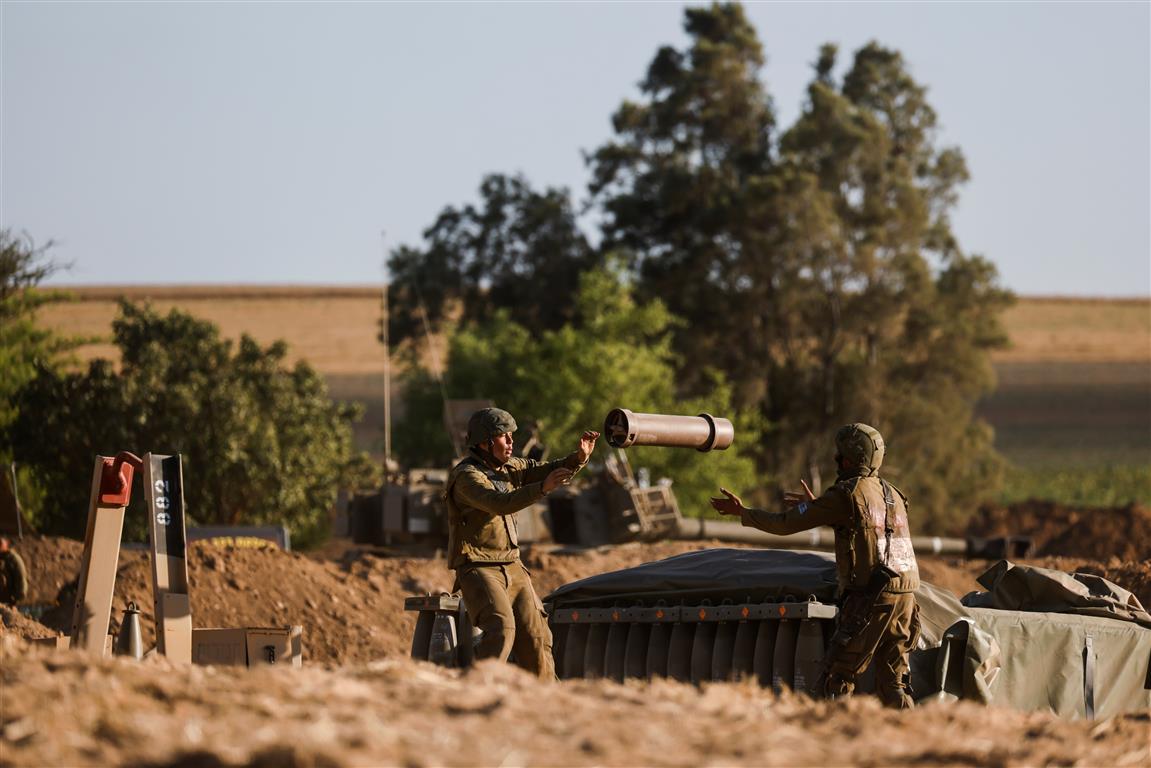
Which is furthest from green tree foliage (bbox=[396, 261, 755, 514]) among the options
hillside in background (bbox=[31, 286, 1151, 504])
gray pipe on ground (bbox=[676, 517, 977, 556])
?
gray pipe on ground (bbox=[676, 517, 977, 556])

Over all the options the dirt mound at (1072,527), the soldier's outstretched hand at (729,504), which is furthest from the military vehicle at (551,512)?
the dirt mound at (1072,527)

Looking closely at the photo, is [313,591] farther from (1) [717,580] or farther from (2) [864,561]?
(2) [864,561]

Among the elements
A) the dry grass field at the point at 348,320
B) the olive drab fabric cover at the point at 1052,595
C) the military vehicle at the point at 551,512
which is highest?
the dry grass field at the point at 348,320

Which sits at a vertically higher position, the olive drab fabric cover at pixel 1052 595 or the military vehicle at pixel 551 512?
the olive drab fabric cover at pixel 1052 595

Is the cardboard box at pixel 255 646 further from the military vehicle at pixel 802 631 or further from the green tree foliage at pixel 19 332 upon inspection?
the green tree foliage at pixel 19 332

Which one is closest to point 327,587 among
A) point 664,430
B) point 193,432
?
point 664,430

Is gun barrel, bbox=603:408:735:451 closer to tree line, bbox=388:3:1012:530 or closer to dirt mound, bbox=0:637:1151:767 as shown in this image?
dirt mound, bbox=0:637:1151:767

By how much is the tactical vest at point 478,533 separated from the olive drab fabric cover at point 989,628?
1145 millimetres

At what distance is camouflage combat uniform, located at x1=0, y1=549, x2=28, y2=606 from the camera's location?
20938mm

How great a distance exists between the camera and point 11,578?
69.4 ft

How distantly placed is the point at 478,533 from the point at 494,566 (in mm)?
→ 234

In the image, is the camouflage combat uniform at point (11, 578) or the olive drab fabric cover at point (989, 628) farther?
the camouflage combat uniform at point (11, 578)

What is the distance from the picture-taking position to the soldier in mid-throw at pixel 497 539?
10.1 m

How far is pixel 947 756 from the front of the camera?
6270mm
